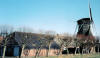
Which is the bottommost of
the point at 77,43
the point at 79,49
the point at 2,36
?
the point at 79,49

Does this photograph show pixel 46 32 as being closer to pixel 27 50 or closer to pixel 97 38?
pixel 27 50

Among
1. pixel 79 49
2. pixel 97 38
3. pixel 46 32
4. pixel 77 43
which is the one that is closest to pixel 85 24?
pixel 97 38

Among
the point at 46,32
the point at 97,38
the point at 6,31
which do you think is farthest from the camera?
the point at 97,38

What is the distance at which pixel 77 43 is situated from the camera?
36.0 m

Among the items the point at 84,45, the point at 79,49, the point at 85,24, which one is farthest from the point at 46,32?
the point at 85,24

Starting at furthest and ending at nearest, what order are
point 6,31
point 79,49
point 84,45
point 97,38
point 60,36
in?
point 97,38
point 79,49
point 84,45
point 60,36
point 6,31

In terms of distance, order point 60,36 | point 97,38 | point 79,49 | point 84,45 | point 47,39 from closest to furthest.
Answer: point 47,39 → point 60,36 → point 84,45 → point 79,49 → point 97,38

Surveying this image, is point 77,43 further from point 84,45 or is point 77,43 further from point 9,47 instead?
point 9,47

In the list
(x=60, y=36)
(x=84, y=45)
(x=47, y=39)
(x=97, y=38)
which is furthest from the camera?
(x=97, y=38)

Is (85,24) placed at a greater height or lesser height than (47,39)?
greater

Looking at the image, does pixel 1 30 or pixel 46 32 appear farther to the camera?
pixel 46 32

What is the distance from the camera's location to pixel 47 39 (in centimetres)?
2872

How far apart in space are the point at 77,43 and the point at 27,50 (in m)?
13.8

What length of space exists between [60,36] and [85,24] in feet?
61.9
